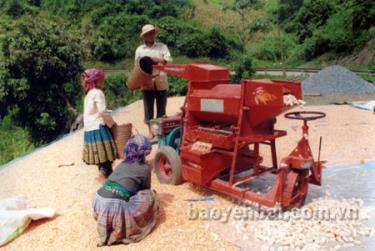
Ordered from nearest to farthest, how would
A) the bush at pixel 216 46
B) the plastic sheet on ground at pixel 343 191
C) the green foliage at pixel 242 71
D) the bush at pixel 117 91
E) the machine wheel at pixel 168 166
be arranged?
the plastic sheet on ground at pixel 343 191 < the machine wheel at pixel 168 166 < the bush at pixel 117 91 < the green foliage at pixel 242 71 < the bush at pixel 216 46

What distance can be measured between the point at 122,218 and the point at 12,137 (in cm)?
1399

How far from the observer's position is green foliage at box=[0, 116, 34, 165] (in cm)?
1502

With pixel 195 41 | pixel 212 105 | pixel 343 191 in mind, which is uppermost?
pixel 195 41

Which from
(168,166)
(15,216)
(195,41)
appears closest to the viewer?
(15,216)

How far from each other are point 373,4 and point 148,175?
88.6ft

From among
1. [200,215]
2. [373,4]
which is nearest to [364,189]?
[200,215]

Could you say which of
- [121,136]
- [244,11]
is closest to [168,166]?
[121,136]

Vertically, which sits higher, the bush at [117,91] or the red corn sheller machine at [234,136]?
the red corn sheller machine at [234,136]

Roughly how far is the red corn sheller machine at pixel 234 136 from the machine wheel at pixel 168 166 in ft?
0.06

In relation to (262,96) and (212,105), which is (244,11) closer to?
(212,105)

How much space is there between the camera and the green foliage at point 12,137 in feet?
49.3

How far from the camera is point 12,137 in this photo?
1603 cm

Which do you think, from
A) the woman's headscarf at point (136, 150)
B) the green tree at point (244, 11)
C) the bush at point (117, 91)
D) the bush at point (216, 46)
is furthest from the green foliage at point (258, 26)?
the woman's headscarf at point (136, 150)

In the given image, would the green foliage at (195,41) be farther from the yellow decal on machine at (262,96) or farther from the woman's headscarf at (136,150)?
the woman's headscarf at (136,150)
